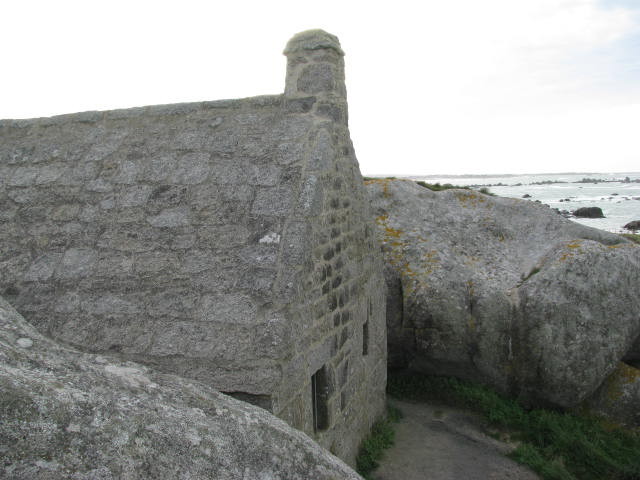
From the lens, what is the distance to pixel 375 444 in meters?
6.47

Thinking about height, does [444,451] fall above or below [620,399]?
below

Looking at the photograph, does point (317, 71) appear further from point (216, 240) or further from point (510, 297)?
point (510, 297)

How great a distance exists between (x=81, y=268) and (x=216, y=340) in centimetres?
164

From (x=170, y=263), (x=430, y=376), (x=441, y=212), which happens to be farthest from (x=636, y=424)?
(x=170, y=263)

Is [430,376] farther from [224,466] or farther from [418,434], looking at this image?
[224,466]

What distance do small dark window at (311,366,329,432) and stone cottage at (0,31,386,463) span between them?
2cm

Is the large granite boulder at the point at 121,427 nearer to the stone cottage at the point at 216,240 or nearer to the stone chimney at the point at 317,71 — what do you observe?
the stone cottage at the point at 216,240

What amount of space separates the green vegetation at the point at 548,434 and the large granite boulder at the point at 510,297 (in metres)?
0.28

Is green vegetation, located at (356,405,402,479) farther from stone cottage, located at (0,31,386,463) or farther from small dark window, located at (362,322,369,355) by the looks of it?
small dark window, located at (362,322,369,355)

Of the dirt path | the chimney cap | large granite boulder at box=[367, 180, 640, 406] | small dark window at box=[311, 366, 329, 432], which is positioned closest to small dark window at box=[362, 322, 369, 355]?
the dirt path

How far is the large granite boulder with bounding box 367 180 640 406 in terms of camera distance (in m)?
7.58

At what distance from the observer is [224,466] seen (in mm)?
1481

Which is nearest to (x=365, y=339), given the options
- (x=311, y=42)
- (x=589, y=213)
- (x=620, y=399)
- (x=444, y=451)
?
(x=444, y=451)

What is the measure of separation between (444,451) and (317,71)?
5.08 meters
